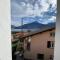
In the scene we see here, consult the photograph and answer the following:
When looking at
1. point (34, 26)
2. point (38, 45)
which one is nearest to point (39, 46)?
point (38, 45)

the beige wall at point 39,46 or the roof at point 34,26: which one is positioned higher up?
the roof at point 34,26

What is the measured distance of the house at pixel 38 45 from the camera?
1749 millimetres

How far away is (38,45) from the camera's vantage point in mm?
1796

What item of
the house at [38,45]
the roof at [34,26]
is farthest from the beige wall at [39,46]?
the roof at [34,26]

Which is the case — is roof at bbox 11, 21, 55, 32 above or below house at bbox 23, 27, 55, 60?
above

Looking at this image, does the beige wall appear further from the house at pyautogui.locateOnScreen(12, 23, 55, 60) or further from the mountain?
the mountain

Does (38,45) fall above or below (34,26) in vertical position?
below

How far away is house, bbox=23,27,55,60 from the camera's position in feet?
5.74

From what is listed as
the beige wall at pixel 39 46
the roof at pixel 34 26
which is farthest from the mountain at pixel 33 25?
the beige wall at pixel 39 46

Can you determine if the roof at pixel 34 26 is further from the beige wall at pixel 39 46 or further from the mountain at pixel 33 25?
the beige wall at pixel 39 46

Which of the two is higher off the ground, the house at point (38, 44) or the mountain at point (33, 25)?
the mountain at point (33, 25)

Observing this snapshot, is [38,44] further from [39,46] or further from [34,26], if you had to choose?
[34,26]

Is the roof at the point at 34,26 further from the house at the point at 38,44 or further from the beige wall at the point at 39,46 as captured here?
the beige wall at the point at 39,46

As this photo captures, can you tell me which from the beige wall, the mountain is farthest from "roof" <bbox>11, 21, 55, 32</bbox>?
the beige wall
